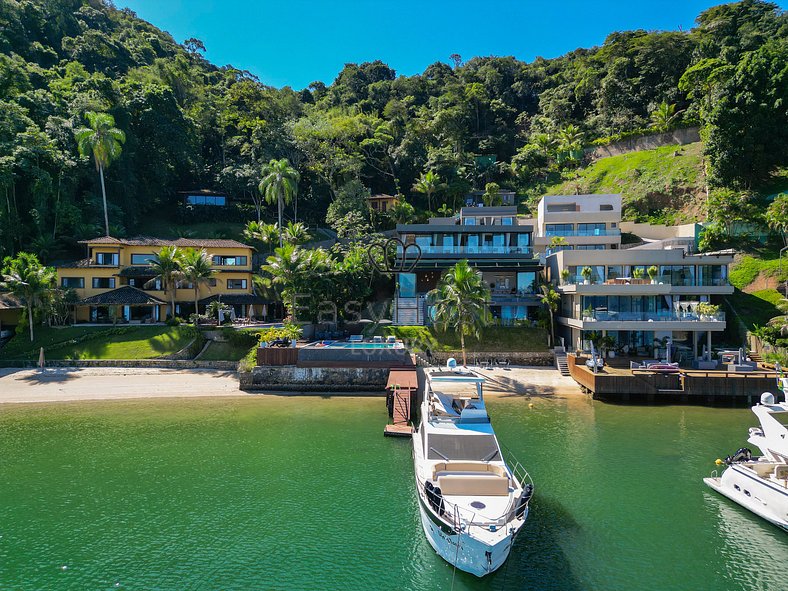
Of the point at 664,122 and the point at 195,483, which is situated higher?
the point at 664,122

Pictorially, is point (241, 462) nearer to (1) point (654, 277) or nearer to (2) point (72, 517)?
(2) point (72, 517)

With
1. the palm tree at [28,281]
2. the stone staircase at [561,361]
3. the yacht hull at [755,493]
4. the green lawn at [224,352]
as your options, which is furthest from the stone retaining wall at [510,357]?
the palm tree at [28,281]

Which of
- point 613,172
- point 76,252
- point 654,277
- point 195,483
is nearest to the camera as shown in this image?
point 195,483

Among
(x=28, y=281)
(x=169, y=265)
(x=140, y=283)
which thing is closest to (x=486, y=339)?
(x=169, y=265)

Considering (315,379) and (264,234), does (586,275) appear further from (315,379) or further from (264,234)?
(264,234)

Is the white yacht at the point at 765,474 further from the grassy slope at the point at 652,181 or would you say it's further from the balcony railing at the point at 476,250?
the grassy slope at the point at 652,181

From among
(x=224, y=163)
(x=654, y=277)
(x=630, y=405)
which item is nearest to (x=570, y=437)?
(x=630, y=405)

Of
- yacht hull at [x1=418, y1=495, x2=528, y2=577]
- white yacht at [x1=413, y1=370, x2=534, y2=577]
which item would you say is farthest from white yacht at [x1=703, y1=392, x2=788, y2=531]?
yacht hull at [x1=418, y1=495, x2=528, y2=577]
